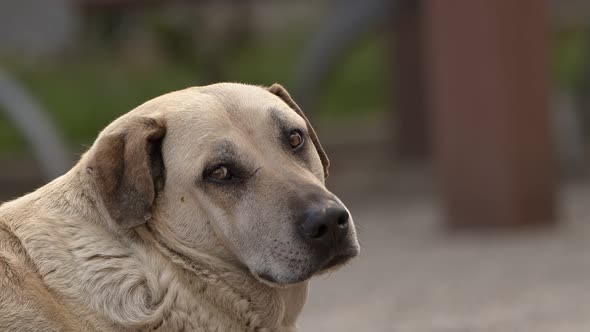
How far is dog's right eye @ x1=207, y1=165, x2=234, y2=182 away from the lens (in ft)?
13.3

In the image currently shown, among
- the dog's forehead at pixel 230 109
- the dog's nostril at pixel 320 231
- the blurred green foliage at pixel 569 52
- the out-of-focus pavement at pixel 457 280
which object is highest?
the dog's forehead at pixel 230 109

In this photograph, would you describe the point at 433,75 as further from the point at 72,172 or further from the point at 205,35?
the point at 205,35

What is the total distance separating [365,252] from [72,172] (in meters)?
5.41

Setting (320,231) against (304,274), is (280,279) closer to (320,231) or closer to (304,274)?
(304,274)

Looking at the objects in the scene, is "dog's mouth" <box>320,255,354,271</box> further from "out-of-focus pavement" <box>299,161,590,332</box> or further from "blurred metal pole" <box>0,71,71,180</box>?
"blurred metal pole" <box>0,71,71,180</box>

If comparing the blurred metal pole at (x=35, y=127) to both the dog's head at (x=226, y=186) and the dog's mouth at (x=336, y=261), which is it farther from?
the dog's mouth at (x=336, y=261)

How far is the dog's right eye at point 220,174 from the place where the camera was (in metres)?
4.06

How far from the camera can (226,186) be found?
160 inches

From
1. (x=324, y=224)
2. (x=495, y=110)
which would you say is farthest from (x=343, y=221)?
(x=495, y=110)

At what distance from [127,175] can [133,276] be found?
1.04 ft

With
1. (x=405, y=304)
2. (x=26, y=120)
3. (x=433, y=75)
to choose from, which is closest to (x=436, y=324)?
(x=405, y=304)

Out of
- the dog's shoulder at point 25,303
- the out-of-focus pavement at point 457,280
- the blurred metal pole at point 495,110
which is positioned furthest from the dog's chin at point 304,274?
the blurred metal pole at point 495,110

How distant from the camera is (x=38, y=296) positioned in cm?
387

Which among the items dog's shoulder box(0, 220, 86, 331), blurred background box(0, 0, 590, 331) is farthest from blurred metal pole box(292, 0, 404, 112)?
dog's shoulder box(0, 220, 86, 331)
